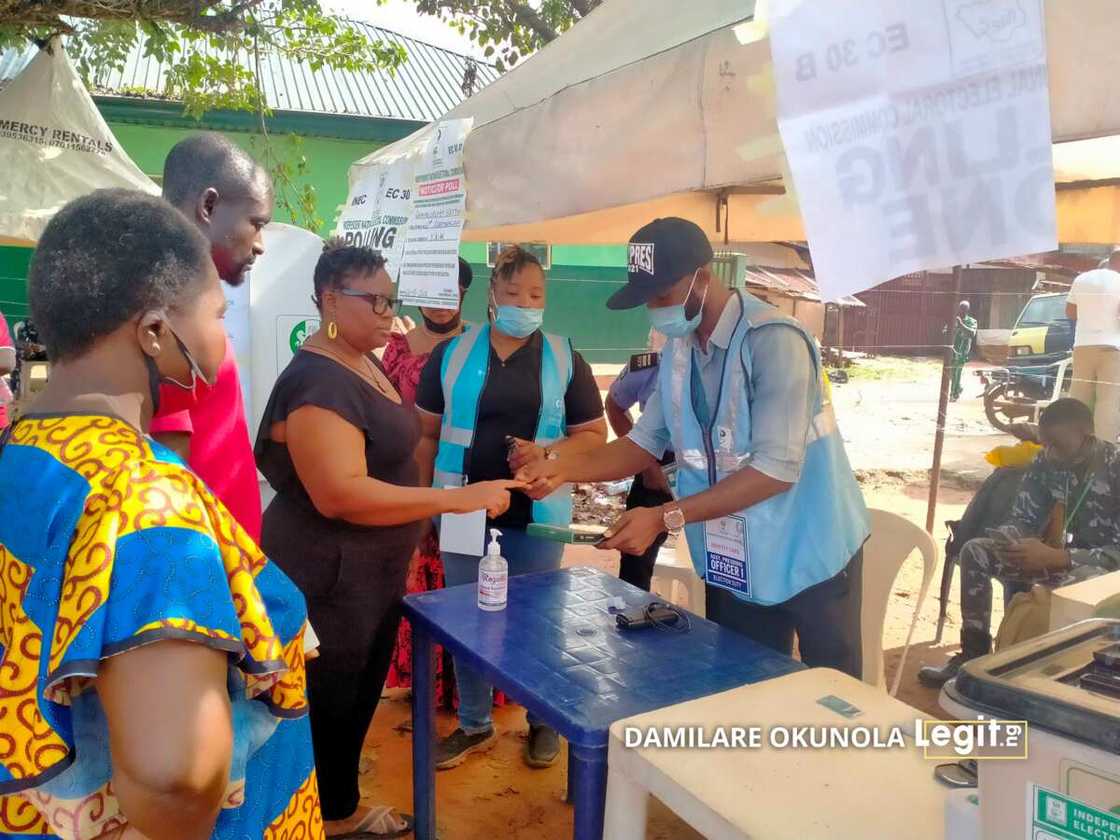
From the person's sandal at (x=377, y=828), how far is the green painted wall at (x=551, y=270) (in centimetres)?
1017

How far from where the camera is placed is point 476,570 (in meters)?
3.26

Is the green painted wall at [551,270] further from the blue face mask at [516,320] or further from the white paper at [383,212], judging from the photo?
the blue face mask at [516,320]

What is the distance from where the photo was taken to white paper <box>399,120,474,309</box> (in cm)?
293

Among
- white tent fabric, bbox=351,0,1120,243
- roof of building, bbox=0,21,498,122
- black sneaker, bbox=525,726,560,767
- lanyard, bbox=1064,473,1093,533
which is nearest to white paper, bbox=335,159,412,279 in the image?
white tent fabric, bbox=351,0,1120,243

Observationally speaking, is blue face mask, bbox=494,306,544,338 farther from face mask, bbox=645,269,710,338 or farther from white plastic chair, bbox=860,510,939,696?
A: white plastic chair, bbox=860,510,939,696

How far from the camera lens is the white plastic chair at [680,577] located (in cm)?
371

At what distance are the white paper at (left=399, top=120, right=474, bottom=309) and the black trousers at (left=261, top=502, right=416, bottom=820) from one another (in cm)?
94

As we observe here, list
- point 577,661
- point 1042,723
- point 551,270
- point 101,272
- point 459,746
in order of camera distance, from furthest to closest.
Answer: point 551,270 < point 459,746 < point 577,661 < point 101,272 < point 1042,723

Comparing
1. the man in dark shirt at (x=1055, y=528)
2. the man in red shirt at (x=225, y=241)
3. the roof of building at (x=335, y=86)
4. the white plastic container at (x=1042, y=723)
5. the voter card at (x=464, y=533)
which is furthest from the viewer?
the roof of building at (x=335, y=86)

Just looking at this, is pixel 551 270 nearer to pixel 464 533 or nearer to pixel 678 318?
pixel 464 533

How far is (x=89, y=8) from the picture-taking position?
4.91m

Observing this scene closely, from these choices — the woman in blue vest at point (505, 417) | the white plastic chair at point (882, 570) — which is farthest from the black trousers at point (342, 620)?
the white plastic chair at point (882, 570)

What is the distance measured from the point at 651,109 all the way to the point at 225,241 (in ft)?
3.52

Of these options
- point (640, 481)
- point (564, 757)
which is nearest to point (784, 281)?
point (640, 481)
